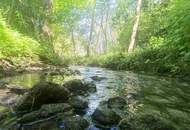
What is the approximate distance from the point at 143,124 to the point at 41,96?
1.94 meters

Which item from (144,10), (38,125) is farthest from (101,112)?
(144,10)

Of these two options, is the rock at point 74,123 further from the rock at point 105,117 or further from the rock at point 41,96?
the rock at point 41,96

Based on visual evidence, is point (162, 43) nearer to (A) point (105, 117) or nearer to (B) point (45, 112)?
(A) point (105, 117)

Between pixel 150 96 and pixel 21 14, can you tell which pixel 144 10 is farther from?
pixel 150 96

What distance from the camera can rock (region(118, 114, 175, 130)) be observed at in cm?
391

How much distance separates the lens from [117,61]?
65.5 feet

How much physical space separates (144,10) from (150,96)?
22.0 meters

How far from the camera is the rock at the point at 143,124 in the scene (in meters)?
3.91

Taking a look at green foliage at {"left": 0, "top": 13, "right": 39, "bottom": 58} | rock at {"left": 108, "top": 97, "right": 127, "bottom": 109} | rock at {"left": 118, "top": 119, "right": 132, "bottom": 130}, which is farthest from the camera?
green foliage at {"left": 0, "top": 13, "right": 39, "bottom": 58}

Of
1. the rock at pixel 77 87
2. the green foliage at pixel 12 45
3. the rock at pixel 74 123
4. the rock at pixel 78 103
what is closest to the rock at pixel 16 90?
the rock at pixel 77 87

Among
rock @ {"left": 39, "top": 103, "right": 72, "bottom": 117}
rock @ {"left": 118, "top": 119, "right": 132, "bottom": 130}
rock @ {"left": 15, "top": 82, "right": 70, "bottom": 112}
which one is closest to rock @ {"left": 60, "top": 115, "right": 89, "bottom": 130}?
rock @ {"left": 39, "top": 103, "right": 72, "bottom": 117}

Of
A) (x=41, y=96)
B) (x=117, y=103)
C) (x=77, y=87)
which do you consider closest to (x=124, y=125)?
(x=117, y=103)

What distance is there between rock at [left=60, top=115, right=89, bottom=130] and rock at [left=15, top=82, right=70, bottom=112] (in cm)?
92

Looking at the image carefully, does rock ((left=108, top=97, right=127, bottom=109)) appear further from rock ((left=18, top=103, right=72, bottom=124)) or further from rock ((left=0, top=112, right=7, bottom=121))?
rock ((left=0, top=112, right=7, bottom=121))
